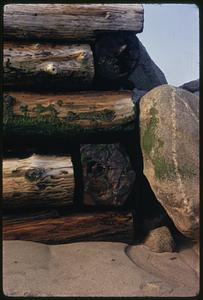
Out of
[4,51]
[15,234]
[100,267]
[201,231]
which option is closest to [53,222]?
[15,234]

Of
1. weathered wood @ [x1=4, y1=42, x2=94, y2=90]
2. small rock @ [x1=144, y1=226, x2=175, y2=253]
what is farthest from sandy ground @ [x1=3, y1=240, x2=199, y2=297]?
weathered wood @ [x1=4, y1=42, x2=94, y2=90]

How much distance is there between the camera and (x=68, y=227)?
4.06 m

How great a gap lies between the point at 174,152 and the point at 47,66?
56.2 inches

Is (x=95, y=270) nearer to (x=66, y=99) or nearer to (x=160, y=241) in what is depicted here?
(x=160, y=241)

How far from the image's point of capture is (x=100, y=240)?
13.6 ft

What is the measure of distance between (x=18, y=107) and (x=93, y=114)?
0.72 meters

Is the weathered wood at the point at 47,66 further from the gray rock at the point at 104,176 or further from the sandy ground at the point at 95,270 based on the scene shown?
the sandy ground at the point at 95,270

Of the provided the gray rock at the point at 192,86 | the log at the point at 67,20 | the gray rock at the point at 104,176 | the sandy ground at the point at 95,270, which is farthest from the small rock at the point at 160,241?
the gray rock at the point at 192,86

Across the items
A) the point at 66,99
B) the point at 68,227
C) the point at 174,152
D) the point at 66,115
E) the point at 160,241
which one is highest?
the point at 66,99

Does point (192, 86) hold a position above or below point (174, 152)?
above

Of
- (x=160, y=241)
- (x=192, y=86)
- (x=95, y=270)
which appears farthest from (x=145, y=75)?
(x=95, y=270)

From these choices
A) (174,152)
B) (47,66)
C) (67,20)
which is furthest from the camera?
(67,20)

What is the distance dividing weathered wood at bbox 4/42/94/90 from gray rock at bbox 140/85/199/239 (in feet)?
2.41

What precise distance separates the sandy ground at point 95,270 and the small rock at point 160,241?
7 cm
